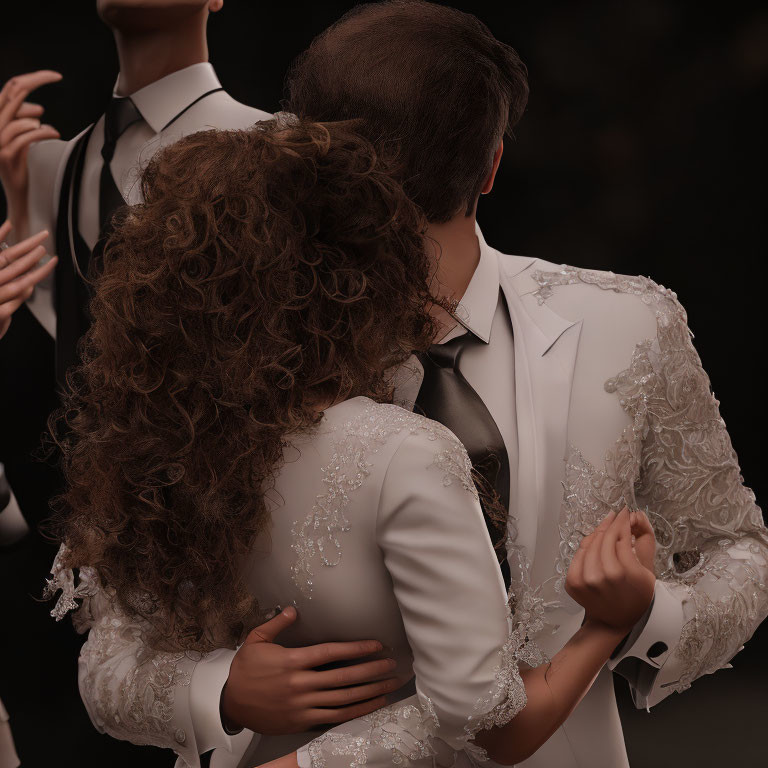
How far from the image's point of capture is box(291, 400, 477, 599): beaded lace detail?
111 centimetres

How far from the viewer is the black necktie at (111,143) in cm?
213

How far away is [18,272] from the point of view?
85.1 inches

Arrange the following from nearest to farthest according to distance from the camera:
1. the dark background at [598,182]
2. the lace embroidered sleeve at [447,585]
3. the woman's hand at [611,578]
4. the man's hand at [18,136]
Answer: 1. the lace embroidered sleeve at [447,585]
2. the woman's hand at [611,578]
3. the man's hand at [18,136]
4. the dark background at [598,182]

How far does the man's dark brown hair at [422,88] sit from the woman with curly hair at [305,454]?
0.29ft

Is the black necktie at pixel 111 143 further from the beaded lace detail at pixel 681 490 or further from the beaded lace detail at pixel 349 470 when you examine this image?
the beaded lace detail at pixel 349 470

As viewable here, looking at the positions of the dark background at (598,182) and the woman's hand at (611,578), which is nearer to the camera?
the woman's hand at (611,578)

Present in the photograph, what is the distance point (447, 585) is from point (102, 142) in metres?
1.41

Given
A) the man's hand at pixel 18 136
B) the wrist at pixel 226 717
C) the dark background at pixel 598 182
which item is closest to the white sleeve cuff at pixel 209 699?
the wrist at pixel 226 717

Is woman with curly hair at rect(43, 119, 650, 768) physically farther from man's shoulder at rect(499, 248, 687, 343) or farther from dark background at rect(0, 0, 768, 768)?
dark background at rect(0, 0, 768, 768)

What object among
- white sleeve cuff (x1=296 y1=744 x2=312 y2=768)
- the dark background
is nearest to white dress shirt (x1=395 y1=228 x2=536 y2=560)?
white sleeve cuff (x1=296 y1=744 x2=312 y2=768)

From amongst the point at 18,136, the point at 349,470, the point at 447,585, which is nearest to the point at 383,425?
the point at 349,470

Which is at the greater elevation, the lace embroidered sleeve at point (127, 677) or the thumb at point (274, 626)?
the thumb at point (274, 626)

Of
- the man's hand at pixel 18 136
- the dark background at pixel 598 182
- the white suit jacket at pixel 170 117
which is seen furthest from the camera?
the dark background at pixel 598 182

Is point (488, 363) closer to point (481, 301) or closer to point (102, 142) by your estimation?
point (481, 301)
